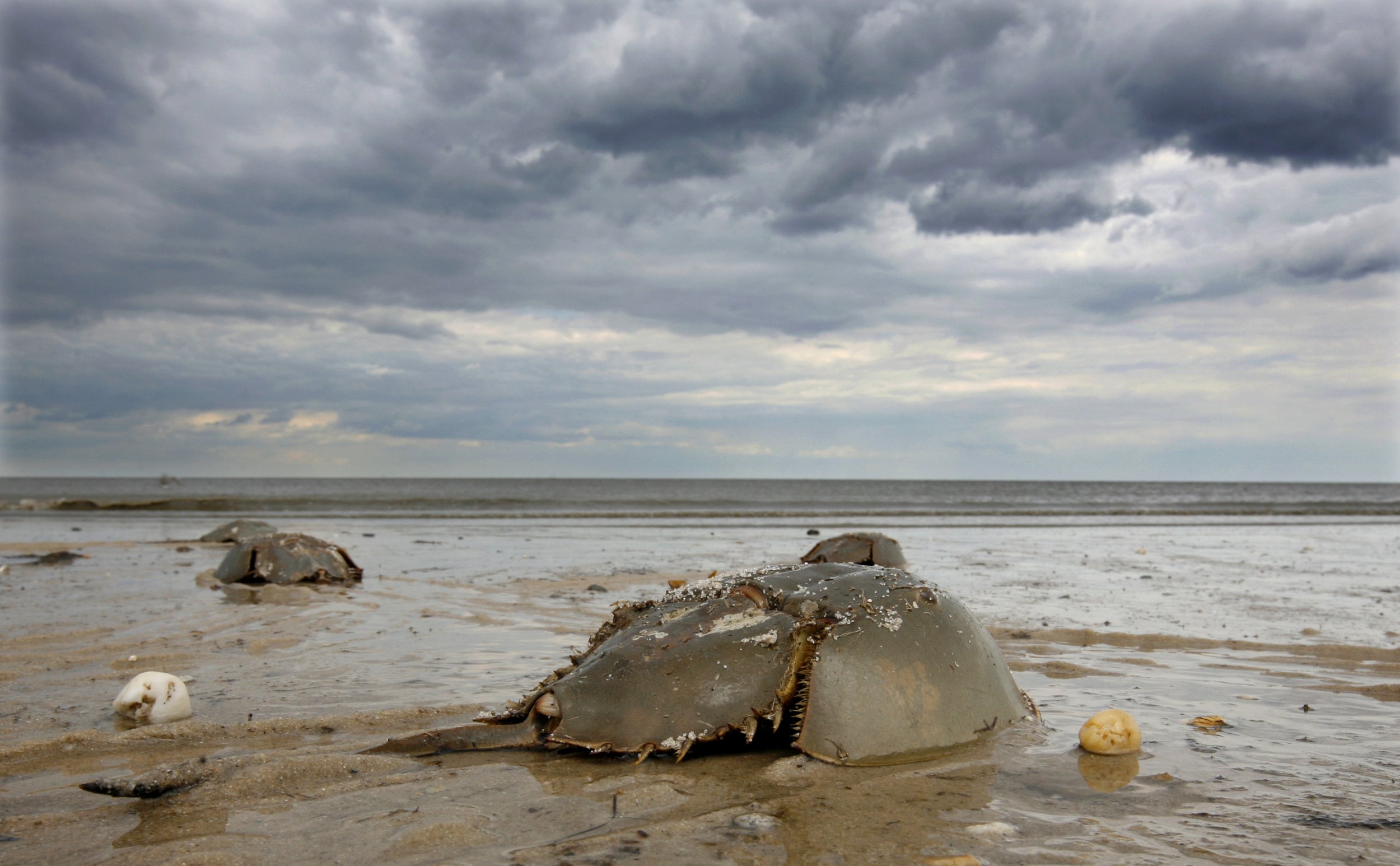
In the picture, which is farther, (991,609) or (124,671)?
(991,609)

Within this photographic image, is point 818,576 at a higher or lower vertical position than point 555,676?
higher

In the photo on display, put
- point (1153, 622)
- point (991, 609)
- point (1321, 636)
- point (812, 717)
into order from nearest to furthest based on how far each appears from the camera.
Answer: point (812, 717)
point (1321, 636)
point (1153, 622)
point (991, 609)

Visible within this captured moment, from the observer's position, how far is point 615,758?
8.52 ft

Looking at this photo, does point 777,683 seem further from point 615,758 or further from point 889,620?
point 615,758

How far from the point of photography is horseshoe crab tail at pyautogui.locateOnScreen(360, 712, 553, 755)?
2627 millimetres

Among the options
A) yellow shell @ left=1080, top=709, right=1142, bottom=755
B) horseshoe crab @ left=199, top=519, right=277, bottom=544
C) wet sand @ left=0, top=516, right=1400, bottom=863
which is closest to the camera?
wet sand @ left=0, top=516, right=1400, bottom=863

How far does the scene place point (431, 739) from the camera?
2.70 m

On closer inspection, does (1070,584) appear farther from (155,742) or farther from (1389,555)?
(155,742)

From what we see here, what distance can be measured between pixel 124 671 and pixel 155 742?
4.87ft

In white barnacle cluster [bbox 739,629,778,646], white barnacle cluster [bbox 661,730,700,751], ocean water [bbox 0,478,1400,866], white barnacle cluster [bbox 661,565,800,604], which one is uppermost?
white barnacle cluster [bbox 661,565,800,604]

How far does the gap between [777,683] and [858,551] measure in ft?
17.3

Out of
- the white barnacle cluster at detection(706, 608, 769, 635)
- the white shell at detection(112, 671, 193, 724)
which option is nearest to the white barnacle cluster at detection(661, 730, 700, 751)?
the white barnacle cluster at detection(706, 608, 769, 635)

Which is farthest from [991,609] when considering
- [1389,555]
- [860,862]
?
[1389,555]

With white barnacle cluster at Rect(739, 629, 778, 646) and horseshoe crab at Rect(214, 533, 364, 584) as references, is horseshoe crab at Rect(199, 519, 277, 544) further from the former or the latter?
white barnacle cluster at Rect(739, 629, 778, 646)
